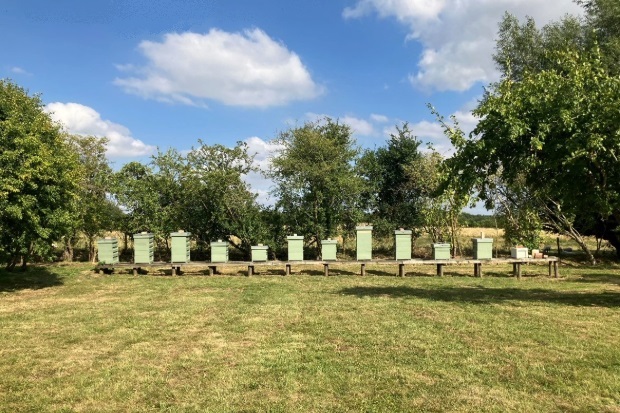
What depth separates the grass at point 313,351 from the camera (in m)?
4.71

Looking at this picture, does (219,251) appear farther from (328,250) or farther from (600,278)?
(600,278)

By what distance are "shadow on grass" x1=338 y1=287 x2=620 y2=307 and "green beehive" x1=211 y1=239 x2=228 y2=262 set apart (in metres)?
5.60

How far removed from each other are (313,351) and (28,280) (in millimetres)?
13038

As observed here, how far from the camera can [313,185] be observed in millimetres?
20500

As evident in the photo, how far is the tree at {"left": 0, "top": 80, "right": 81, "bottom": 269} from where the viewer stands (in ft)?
37.7

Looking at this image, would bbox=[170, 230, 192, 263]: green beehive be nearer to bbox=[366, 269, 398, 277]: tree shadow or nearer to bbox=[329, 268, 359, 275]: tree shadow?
bbox=[329, 268, 359, 275]: tree shadow

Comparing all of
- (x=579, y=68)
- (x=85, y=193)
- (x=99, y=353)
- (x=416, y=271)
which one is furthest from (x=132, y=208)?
(x=579, y=68)

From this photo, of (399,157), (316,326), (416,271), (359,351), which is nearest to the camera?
→ (359,351)

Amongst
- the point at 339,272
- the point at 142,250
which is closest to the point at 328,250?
the point at 339,272

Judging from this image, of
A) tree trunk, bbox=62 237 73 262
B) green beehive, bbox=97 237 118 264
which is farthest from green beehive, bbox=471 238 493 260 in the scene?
tree trunk, bbox=62 237 73 262

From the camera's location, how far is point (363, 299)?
10.8 m

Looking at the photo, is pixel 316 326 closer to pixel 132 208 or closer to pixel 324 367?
pixel 324 367

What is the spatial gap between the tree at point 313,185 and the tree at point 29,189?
927 centimetres

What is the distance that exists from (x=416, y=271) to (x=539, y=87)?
992 cm
